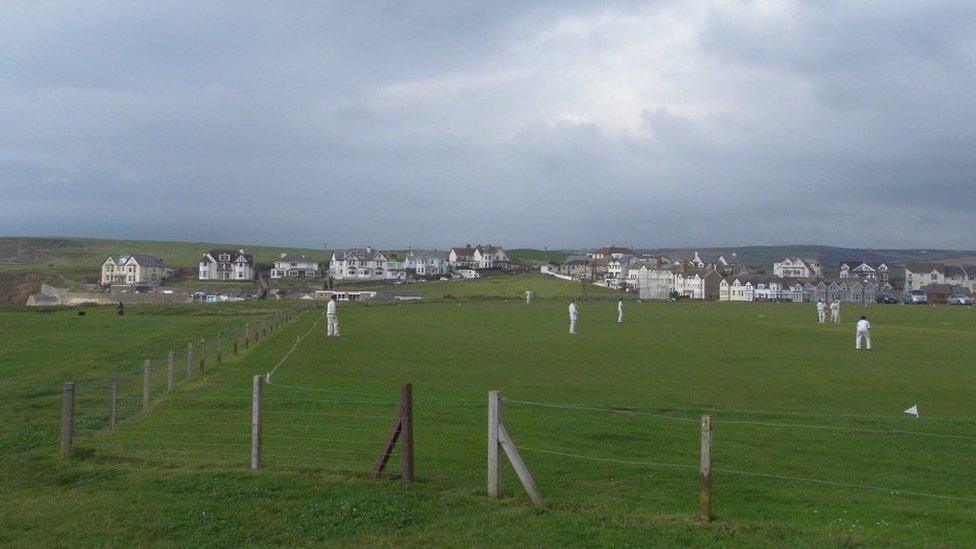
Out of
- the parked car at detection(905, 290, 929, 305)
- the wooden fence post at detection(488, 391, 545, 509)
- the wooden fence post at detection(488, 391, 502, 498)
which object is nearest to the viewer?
the wooden fence post at detection(488, 391, 545, 509)

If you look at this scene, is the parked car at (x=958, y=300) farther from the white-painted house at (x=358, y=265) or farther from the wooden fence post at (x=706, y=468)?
the wooden fence post at (x=706, y=468)

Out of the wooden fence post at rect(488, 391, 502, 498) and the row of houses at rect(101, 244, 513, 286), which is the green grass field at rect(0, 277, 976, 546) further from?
the row of houses at rect(101, 244, 513, 286)

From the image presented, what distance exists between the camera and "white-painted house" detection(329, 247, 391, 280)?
611 feet

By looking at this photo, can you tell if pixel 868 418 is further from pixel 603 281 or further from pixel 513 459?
pixel 603 281

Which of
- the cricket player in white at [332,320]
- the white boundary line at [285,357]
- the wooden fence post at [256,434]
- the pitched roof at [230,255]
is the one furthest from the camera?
the pitched roof at [230,255]

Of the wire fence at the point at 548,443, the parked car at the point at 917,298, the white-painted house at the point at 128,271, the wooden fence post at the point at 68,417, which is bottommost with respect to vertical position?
the parked car at the point at 917,298

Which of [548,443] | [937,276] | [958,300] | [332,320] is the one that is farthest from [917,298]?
[548,443]

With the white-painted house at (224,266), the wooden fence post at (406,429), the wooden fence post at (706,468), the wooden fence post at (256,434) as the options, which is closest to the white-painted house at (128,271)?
the white-painted house at (224,266)

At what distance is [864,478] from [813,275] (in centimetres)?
19708

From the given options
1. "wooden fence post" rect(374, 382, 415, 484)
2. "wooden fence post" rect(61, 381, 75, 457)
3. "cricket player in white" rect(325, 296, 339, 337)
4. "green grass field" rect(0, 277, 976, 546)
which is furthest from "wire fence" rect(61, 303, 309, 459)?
"cricket player in white" rect(325, 296, 339, 337)

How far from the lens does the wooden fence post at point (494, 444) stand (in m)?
10.1

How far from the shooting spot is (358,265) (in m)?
187

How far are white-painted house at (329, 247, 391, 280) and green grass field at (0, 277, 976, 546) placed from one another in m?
157

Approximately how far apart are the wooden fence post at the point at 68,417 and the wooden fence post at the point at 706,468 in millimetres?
8142
